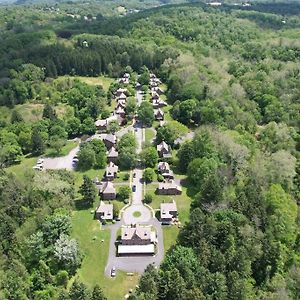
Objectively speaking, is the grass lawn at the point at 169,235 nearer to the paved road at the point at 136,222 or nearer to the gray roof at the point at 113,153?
the paved road at the point at 136,222

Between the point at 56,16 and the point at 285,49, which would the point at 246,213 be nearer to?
the point at 285,49

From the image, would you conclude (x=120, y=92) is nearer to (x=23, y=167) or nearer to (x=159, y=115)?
(x=159, y=115)

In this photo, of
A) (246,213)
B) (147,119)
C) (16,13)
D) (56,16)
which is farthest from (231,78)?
(16,13)

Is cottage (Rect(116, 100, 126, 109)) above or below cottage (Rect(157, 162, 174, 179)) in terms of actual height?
below

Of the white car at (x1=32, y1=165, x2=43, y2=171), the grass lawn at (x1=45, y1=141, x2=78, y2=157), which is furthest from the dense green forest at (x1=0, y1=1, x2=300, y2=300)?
the white car at (x1=32, y1=165, x2=43, y2=171)

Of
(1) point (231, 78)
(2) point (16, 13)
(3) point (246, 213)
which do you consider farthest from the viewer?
(2) point (16, 13)

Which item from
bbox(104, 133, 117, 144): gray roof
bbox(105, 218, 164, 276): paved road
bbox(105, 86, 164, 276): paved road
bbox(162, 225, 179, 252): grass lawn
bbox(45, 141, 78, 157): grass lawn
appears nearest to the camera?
bbox(105, 218, 164, 276): paved road

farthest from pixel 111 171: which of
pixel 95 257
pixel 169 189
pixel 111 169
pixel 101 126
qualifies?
pixel 101 126

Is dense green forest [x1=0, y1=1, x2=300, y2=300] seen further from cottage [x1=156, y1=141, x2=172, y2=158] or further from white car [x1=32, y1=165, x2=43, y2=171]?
white car [x1=32, y1=165, x2=43, y2=171]
